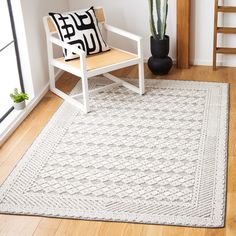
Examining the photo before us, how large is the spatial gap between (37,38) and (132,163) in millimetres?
1434

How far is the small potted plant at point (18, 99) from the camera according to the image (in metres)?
3.52

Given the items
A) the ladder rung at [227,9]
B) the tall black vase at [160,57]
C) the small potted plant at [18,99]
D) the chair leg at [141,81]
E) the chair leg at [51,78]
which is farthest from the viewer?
the tall black vase at [160,57]

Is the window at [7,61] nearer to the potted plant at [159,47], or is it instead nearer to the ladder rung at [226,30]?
the potted plant at [159,47]

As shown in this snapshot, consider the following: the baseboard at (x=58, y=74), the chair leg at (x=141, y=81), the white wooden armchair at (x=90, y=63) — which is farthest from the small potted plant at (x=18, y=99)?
the chair leg at (x=141, y=81)

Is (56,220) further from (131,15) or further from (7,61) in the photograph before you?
(131,15)

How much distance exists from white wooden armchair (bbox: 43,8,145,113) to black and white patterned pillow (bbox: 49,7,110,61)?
5 centimetres

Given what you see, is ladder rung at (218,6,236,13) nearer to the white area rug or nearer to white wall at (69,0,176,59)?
white wall at (69,0,176,59)

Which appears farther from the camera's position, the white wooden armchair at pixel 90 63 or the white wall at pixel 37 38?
the white wall at pixel 37 38

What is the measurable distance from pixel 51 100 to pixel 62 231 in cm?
160

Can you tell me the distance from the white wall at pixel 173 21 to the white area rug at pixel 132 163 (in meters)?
0.59

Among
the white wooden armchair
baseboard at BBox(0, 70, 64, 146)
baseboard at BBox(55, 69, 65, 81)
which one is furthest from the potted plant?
baseboard at BBox(0, 70, 64, 146)

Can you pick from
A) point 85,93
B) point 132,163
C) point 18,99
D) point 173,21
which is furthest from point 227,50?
point 18,99

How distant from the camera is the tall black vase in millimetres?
4062

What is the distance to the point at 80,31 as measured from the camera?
146 inches
